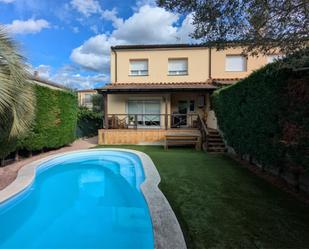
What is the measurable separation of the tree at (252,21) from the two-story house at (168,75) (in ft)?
46.1

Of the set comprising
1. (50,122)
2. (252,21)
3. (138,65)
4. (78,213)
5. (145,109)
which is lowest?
(78,213)

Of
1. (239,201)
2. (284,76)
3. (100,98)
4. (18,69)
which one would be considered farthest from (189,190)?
(100,98)

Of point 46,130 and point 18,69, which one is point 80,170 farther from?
point 18,69

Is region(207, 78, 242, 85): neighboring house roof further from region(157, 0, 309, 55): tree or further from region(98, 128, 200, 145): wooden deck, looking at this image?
region(157, 0, 309, 55): tree

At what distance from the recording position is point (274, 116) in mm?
6801

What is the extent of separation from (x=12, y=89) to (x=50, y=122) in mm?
7173

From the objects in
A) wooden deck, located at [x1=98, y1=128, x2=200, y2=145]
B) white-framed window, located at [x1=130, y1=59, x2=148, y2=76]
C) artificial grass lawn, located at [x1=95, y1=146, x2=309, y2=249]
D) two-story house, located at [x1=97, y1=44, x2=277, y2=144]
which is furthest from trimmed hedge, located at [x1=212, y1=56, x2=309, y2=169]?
white-framed window, located at [x1=130, y1=59, x2=148, y2=76]

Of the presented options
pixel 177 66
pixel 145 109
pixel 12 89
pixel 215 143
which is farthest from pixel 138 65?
pixel 12 89

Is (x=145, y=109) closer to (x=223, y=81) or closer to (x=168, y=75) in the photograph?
(x=168, y=75)

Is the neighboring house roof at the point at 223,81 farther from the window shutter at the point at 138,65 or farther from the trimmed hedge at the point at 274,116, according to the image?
the trimmed hedge at the point at 274,116

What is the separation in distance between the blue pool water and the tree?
4481 mm

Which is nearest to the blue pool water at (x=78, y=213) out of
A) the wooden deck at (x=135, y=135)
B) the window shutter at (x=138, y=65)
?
the wooden deck at (x=135, y=135)

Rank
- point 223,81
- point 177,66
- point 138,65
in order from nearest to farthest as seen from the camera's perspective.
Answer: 1. point 223,81
2. point 177,66
3. point 138,65

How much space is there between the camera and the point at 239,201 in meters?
5.72
